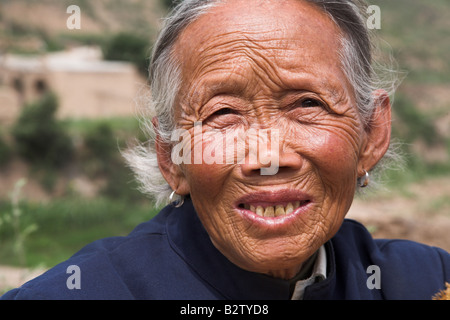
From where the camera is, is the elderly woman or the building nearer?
the elderly woman

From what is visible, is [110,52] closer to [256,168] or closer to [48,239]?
[48,239]

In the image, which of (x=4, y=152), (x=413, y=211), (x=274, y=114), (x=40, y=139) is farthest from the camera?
(x=40, y=139)

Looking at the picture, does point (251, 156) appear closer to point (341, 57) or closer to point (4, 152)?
point (341, 57)

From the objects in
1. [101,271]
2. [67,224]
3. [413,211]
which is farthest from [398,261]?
[67,224]

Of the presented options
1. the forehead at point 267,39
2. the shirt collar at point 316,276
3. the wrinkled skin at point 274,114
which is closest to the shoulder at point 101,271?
the wrinkled skin at point 274,114

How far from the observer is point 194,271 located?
193 cm

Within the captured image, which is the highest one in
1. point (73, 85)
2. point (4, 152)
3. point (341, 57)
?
point (73, 85)

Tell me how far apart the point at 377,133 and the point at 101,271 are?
118 cm

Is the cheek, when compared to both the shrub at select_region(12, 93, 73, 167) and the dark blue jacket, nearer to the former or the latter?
the dark blue jacket

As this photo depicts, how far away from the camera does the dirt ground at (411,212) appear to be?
7.03 m

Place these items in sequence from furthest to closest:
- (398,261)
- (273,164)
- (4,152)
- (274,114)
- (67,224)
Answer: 1. (4,152)
2. (67,224)
3. (398,261)
4. (274,114)
5. (273,164)

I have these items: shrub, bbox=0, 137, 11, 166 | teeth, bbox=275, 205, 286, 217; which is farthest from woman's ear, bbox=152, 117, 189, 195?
shrub, bbox=0, 137, 11, 166

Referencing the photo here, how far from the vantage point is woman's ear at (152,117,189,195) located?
2.11 metres

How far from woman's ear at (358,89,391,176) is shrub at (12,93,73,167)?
51.8ft
